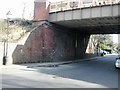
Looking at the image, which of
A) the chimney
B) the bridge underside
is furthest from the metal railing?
the bridge underside

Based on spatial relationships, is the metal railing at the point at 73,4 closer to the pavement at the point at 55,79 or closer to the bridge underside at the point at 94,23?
the bridge underside at the point at 94,23

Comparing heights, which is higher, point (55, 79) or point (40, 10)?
point (40, 10)

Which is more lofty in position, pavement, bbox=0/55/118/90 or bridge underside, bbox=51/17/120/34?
bridge underside, bbox=51/17/120/34

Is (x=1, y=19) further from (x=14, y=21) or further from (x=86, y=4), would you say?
(x=86, y=4)

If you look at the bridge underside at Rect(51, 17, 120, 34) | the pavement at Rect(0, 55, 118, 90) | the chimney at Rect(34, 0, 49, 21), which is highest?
the chimney at Rect(34, 0, 49, 21)

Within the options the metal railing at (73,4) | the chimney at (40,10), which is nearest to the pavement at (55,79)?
the metal railing at (73,4)

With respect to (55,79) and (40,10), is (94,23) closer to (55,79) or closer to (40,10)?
(40,10)

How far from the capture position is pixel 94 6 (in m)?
34.9

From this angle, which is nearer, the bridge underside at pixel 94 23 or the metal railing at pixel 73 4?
the metal railing at pixel 73 4

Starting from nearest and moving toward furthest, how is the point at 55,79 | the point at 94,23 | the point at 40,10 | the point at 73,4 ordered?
the point at 55,79 → the point at 73,4 → the point at 94,23 → the point at 40,10

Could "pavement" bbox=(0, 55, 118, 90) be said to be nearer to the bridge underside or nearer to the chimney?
the bridge underside

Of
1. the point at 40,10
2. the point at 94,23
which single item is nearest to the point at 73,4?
the point at 94,23

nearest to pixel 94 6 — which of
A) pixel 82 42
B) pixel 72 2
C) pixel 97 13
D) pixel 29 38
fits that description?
pixel 97 13

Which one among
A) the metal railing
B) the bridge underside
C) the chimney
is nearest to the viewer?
the metal railing
